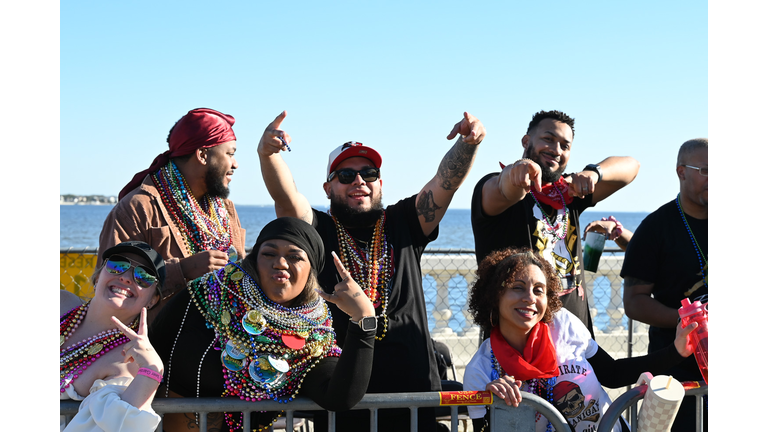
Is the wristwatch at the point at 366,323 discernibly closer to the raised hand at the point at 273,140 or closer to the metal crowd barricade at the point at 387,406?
the metal crowd barricade at the point at 387,406

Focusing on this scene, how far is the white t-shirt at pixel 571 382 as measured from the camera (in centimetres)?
269

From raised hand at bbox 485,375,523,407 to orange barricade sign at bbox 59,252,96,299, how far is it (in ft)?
15.5

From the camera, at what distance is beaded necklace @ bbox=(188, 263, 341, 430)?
7.88 feet

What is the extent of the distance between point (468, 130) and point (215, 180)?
1.48 m

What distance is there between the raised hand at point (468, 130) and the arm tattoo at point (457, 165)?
5 cm

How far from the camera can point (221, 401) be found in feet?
7.62

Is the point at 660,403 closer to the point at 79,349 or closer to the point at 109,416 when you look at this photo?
the point at 109,416

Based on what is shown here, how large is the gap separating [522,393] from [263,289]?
45.1 inches

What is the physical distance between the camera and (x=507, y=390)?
245cm

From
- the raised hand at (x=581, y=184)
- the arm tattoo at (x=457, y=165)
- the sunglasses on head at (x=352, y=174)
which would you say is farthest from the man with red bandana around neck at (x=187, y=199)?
the raised hand at (x=581, y=184)

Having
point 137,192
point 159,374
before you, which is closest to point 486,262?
point 159,374

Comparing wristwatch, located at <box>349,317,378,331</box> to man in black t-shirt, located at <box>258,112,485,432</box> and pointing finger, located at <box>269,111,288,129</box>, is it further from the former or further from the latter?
pointing finger, located at <box>269,111,288,129</box>

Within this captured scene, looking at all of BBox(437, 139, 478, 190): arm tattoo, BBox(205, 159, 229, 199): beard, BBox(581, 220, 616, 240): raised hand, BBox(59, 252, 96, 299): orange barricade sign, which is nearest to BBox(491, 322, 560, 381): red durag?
BBox(437, 139, 478, 190): arm tattoo
